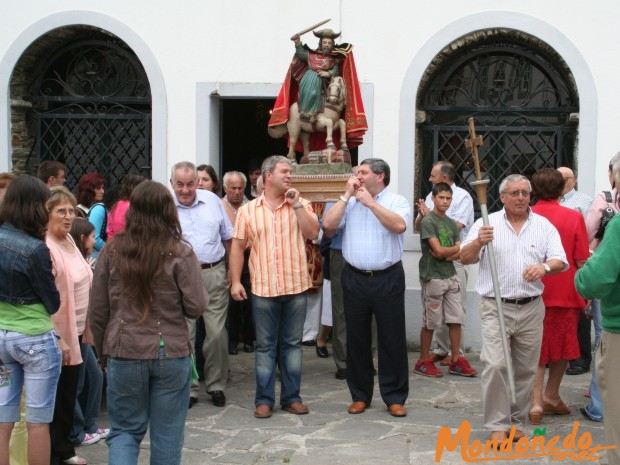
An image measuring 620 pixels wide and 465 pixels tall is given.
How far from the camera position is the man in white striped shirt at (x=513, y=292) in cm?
587

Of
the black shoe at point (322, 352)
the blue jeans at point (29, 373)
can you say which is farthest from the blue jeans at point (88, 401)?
the black shoe at point (322, 352)

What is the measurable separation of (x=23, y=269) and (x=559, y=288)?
367 centimetres

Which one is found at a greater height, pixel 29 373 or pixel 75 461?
pixel 29 373

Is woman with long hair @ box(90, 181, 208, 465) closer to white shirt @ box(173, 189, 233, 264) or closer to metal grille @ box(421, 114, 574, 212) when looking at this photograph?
white shirt @ box(173, 189, 233, 264)

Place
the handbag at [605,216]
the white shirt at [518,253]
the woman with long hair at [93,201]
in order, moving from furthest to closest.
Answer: the woman with long hair at [93,201] < the handbag at [605,216] < the white shirt at [518,253]

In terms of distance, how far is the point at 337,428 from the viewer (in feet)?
21.0

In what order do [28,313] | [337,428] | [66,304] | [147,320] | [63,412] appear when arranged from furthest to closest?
[337,428]
[63,412]
[66,304]
[28,313]
[147,320]

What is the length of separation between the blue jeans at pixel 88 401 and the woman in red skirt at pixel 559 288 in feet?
9.90

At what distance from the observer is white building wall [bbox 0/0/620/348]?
29.3ft

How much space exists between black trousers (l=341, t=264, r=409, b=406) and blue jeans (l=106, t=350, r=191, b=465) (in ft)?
7.65

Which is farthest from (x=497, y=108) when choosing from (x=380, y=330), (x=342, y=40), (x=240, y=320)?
(x=380, y=330)

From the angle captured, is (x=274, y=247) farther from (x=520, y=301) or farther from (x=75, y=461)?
(x=75, y=461)

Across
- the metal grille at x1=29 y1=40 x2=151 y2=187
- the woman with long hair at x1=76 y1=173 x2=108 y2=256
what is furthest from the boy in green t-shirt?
the metal grille at x1=29 y1=40 x2=151 y2=187

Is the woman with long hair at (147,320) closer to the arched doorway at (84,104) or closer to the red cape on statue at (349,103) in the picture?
the red cape on statue at (349,103)
